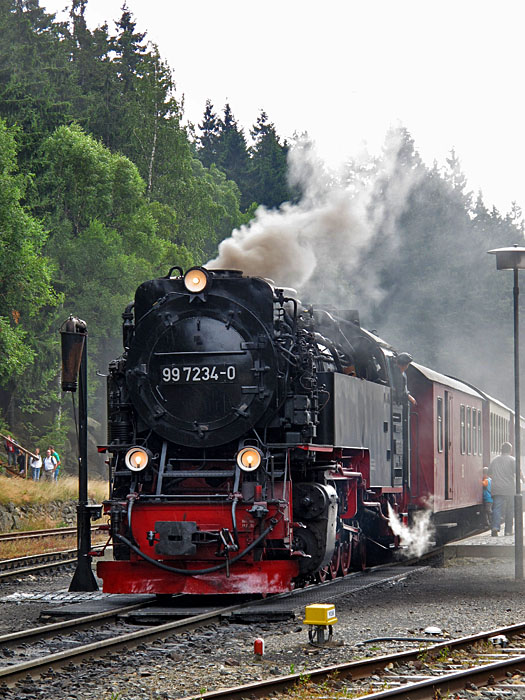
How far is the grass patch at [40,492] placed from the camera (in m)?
23.1

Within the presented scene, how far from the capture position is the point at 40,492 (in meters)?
24.0

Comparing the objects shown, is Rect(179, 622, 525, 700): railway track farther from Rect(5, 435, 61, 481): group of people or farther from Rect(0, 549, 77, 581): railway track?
Rect(5, 435, 61, 481): group of people

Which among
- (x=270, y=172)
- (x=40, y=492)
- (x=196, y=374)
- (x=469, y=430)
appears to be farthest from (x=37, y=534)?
(x=270, y=172)

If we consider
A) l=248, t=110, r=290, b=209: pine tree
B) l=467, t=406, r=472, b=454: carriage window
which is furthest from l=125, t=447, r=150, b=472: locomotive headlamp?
l=248, t=110, r=290, b=209: pine tree

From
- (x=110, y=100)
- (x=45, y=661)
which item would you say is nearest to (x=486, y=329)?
(x=110, y=100)

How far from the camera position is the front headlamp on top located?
1044 centimetres

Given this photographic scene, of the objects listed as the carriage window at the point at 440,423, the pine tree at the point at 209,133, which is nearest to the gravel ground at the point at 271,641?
the carriage window at the point at 440,423

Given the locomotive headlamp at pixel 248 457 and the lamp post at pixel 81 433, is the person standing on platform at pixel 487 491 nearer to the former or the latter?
the lamp post at pixel 81 433

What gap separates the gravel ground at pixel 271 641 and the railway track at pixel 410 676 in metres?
0.44

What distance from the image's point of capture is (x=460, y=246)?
6022 centimetres

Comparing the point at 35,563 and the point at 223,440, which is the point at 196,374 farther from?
the point at 35,563

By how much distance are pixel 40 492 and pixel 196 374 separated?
1398 cm

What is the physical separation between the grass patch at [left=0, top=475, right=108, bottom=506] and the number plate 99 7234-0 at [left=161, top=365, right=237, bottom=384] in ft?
40.8

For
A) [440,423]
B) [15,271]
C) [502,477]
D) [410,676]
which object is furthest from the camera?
[15,271]
